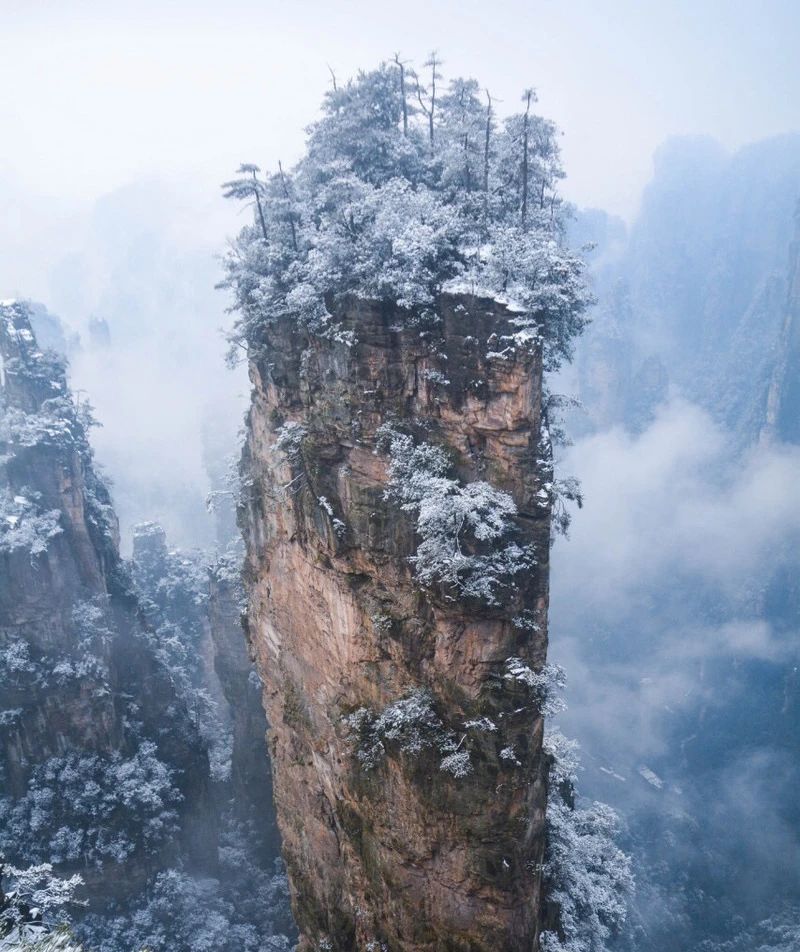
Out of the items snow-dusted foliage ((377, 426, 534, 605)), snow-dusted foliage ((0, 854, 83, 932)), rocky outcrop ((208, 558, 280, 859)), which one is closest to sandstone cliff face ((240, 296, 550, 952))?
snow-dusted foliage ((377, 426, 534, 605))

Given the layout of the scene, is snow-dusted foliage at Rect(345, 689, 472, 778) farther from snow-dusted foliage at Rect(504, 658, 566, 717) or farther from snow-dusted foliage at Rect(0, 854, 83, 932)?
snow-dusted foliage at Rect(0, 854, 83, 932)

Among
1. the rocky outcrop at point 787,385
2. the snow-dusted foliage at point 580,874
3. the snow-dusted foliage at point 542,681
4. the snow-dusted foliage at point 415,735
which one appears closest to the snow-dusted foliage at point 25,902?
the snow-dusted foliage at point 415,735

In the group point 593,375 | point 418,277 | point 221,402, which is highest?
point 593,375

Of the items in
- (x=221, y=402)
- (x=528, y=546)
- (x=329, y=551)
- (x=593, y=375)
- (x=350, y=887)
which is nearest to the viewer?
(x=528, y=546)

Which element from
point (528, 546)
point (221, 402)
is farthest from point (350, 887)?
point (221, 402)

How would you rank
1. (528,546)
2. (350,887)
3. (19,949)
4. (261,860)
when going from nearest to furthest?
1. (19,949)
2. (528,546)
3. (350,887)
4. (261,860)

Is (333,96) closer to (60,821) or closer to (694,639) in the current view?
(60,821)
